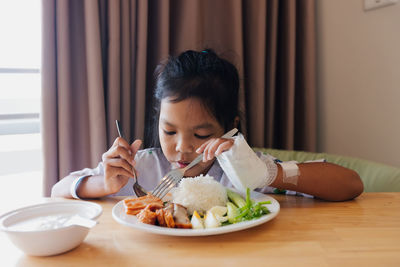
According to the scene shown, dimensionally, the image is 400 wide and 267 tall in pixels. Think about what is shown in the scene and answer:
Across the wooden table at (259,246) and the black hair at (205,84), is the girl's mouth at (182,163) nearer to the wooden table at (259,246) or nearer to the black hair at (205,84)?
the black hair at (205,84)

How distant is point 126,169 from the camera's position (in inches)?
42.4

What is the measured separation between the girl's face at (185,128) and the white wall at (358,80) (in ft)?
3.07

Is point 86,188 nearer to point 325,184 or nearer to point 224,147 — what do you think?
point 224,147

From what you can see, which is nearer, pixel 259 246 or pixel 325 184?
pixel 259 246

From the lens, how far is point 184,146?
3.84 feet

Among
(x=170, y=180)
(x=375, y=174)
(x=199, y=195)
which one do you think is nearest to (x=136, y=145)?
(x=170, y=180)

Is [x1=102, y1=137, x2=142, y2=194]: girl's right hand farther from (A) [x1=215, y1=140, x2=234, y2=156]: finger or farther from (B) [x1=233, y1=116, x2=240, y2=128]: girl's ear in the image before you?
(B) [x1=233, y1=116, x2=240, y2=128]: girl's ear

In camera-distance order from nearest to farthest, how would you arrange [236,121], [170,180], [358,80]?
[170,180] → [236,121] → [358,80]

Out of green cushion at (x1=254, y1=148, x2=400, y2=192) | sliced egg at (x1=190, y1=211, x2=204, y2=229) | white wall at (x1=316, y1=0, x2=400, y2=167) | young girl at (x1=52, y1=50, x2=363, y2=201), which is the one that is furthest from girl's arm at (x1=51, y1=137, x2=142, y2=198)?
white wall at (x1=316, y1=0, x2=400, y2=167)

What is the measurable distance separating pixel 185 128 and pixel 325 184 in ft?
1.62

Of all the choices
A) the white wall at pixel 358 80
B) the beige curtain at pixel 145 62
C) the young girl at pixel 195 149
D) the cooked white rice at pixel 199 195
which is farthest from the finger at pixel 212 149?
the white wall at pixel 358 80

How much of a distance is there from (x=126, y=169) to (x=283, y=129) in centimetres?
120

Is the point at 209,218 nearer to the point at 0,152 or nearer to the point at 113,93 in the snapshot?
the point at 113,93

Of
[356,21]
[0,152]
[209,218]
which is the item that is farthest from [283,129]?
[0,152]
